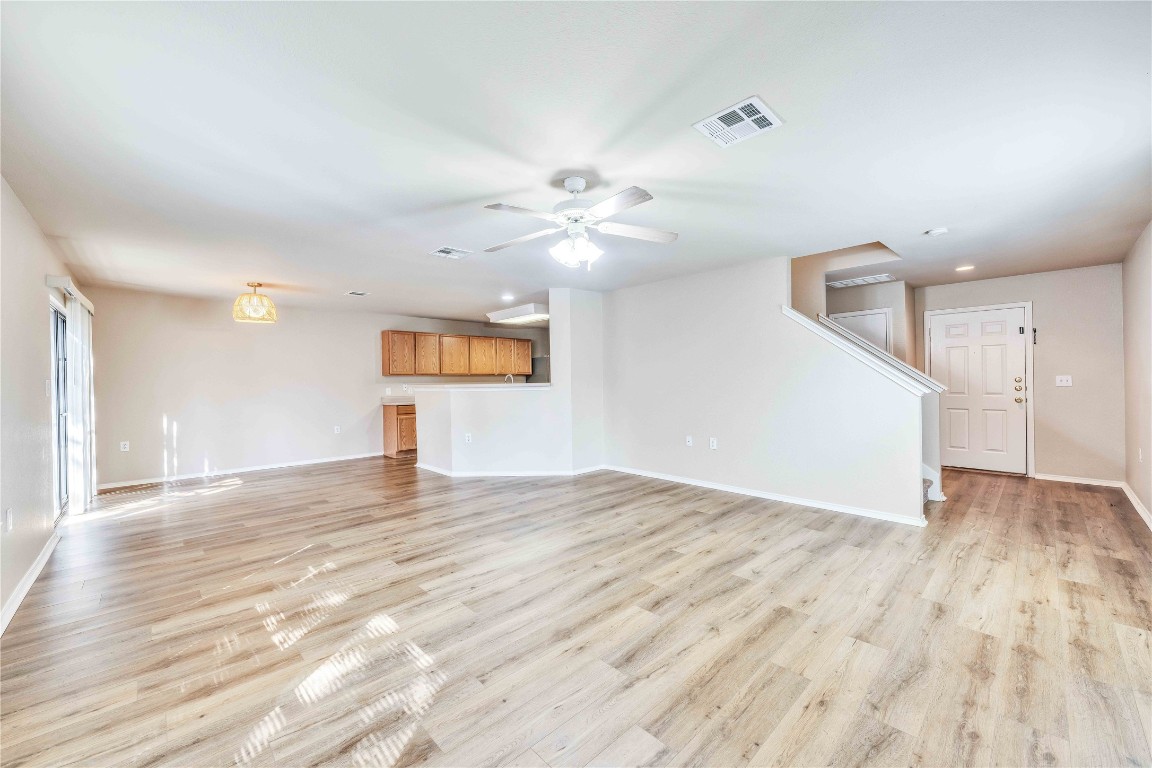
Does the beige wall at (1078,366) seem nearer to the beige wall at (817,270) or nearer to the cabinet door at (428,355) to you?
the beige wall at (817,270)

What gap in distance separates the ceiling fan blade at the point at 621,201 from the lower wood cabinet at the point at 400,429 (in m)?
6.18

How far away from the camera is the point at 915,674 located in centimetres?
192

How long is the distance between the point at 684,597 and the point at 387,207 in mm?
3080

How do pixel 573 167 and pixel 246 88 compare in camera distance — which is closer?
pixel 246 88

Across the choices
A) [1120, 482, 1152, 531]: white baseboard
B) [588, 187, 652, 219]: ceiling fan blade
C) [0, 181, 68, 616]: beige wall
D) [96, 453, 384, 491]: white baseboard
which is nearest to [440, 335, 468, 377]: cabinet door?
[96, 453, 384, 491]: white baseboard

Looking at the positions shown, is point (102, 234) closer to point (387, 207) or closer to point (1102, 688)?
point (387, 207)

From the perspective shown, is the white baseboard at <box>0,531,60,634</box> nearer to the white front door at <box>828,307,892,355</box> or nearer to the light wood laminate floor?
the light wood laminate floor

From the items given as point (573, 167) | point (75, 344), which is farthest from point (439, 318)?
point (573, 167)

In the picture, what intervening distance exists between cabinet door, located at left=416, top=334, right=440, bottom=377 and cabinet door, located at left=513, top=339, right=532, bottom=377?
1707mm

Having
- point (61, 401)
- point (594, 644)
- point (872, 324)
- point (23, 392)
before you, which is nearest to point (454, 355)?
point (61, 401)

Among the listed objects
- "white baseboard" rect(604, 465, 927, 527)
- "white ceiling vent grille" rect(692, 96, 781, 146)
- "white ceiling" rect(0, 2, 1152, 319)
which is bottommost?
"white baseboard" rect(604, 465, 927, 527)

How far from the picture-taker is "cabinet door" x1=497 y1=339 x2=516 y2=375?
9.34m

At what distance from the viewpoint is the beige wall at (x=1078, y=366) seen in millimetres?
4844

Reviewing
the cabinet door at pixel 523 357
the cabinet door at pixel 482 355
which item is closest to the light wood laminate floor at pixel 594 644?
the cabinet door at pixel 482 355
